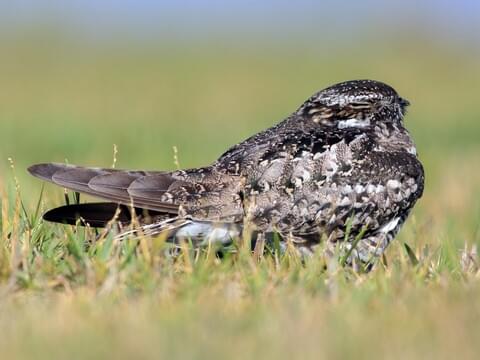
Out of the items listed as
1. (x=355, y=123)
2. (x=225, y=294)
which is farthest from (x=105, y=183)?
(x=355, y=123)

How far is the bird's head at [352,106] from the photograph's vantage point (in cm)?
630

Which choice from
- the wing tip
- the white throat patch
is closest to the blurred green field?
the wing tip

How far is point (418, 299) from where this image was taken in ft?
14.3

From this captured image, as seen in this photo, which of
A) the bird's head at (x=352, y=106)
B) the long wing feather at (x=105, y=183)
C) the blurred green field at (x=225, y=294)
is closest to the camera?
the blurred green field at (x=225, y=294)

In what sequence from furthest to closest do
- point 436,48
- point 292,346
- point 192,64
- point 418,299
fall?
point 436,48
point 192,64
point 418,299
point 292,346

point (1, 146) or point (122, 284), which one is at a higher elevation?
point (122, 284)

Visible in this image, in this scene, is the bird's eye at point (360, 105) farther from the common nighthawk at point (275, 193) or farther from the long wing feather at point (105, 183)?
the long wing feather at point (105, 183)

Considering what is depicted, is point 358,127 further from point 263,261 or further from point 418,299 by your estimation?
point 418,299

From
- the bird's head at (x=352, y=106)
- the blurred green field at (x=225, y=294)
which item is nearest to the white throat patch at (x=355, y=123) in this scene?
the bird's head at (x=352, y=106)

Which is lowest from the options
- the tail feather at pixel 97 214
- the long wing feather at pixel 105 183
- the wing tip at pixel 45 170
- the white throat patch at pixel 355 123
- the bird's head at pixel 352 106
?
the tail feather at pixel 97 214

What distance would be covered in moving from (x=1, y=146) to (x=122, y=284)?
25.2ft

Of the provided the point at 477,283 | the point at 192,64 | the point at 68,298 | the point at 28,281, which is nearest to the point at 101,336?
the point at 68,298

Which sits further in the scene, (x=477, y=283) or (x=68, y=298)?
(x=477, y=283)

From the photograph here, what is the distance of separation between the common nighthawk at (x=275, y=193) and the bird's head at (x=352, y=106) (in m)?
0.28
